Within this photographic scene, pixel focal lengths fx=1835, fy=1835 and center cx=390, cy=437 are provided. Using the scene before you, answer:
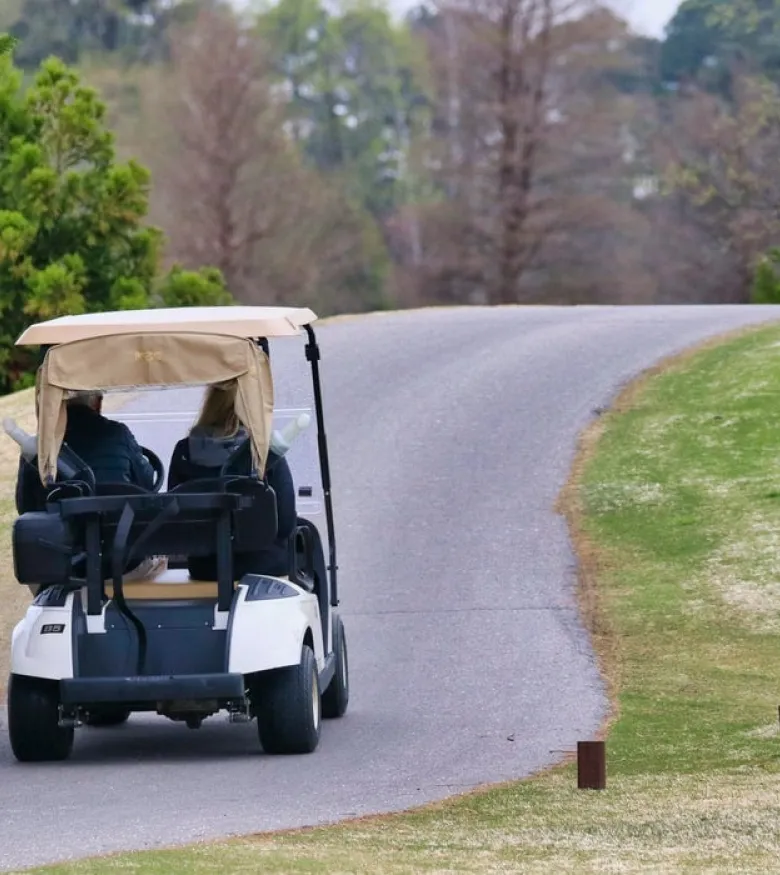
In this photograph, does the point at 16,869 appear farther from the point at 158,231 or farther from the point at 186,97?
the point at 186,97

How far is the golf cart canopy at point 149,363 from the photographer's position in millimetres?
8625

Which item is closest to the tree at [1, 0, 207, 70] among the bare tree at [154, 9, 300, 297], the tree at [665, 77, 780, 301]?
the bare tree at [154, 9, 300, 297]

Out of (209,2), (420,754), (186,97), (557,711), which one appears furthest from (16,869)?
(209,2)

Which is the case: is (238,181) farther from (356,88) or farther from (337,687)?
(337,687)

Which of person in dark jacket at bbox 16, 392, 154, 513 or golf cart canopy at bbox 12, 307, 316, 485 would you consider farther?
person in dark jacket at bbox 16, 392, 154, 513

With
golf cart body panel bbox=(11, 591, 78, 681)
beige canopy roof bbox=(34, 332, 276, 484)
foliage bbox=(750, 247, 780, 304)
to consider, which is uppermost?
beige canopy roof bbox=(34, 332, 276, 484)

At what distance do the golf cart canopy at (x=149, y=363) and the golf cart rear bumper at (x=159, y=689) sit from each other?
987 millimetres

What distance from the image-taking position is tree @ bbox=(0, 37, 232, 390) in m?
25.7

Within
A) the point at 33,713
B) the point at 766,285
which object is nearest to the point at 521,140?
the point at 766,285

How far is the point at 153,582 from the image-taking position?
891 cm

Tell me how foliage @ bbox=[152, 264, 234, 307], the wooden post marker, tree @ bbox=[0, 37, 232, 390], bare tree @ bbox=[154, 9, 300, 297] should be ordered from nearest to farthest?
the wooden post marker, tree @ bbox=[0, 37, 232, 390], foliage @ bbox=[152, 264, 234, 307], bare tree @ bbox=[154, 9, 300, 297]

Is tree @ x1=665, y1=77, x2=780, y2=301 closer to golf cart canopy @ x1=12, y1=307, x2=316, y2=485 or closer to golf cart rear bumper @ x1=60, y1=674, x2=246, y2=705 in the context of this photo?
golf cart canopy @ x1=12, y1=307, x2=316, y2=485

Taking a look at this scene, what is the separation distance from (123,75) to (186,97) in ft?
57.9

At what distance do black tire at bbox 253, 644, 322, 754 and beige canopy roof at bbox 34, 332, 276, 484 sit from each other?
108 centimetres
